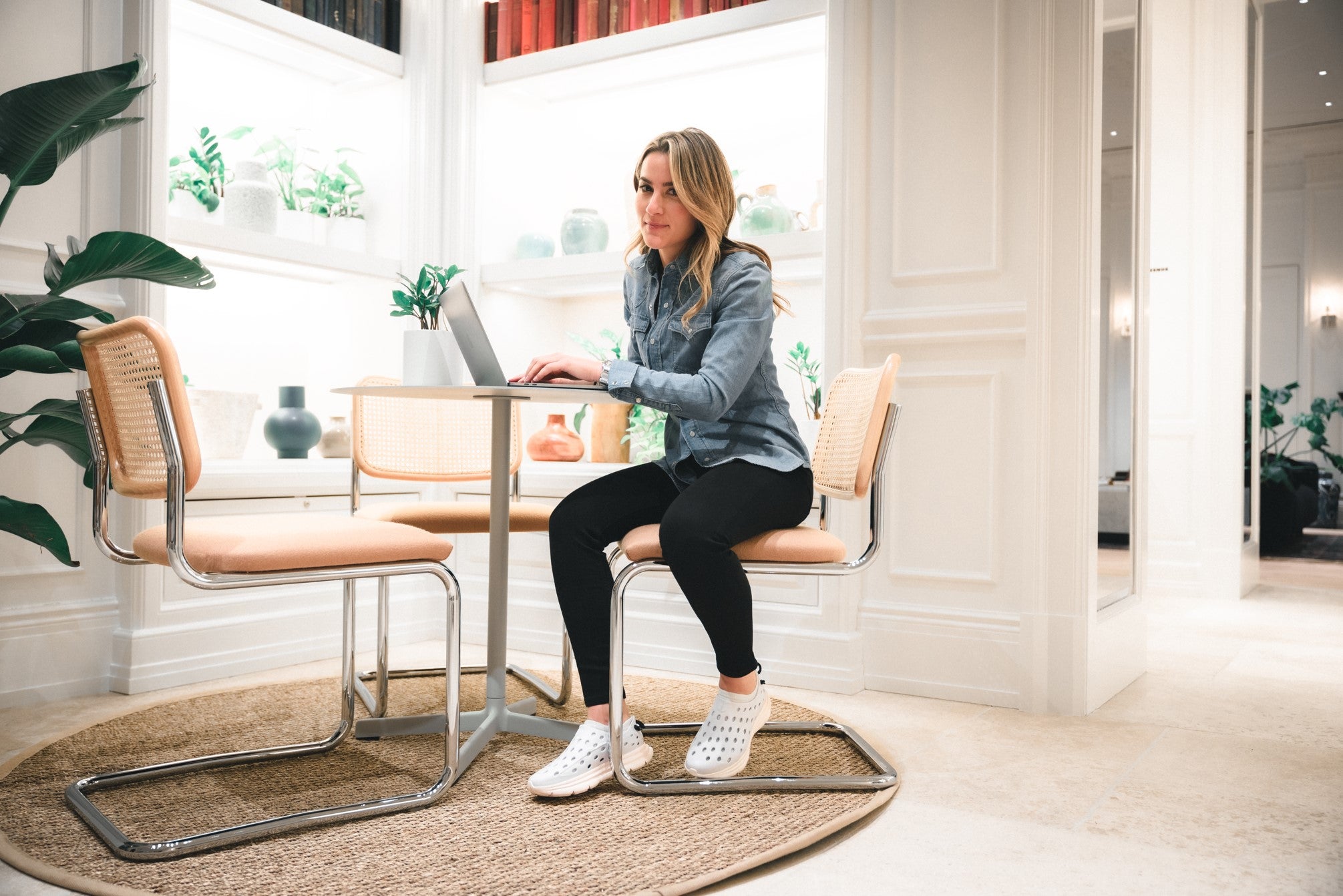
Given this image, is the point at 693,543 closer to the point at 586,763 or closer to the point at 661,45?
the point at 586,763

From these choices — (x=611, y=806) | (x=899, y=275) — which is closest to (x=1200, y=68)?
(x=899, y=275)

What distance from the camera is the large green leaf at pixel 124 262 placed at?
6.21 ft

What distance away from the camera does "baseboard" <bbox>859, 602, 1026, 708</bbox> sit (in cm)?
237

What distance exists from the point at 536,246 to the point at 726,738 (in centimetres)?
202

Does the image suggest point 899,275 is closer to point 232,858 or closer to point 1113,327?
point 1113,327

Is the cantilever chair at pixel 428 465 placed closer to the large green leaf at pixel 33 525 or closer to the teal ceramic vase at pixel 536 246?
the large green leaf at pixel 33 525

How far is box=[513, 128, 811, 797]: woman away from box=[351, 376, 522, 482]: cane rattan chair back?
1.98ft

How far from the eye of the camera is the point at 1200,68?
4.78 meters

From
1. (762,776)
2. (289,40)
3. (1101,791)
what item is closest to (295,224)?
(289,40)

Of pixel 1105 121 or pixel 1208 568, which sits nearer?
pixel 1105 121

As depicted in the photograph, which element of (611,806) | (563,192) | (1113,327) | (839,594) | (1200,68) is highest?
(1200,68)

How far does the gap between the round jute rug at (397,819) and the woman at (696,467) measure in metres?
0.12

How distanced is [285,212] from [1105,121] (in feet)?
7.44

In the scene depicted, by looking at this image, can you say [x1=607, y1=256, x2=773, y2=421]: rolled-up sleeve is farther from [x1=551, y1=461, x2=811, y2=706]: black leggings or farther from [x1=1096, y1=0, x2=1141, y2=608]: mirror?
[x1=1096, y1=0, x2=1141, y2=608]: mirror
